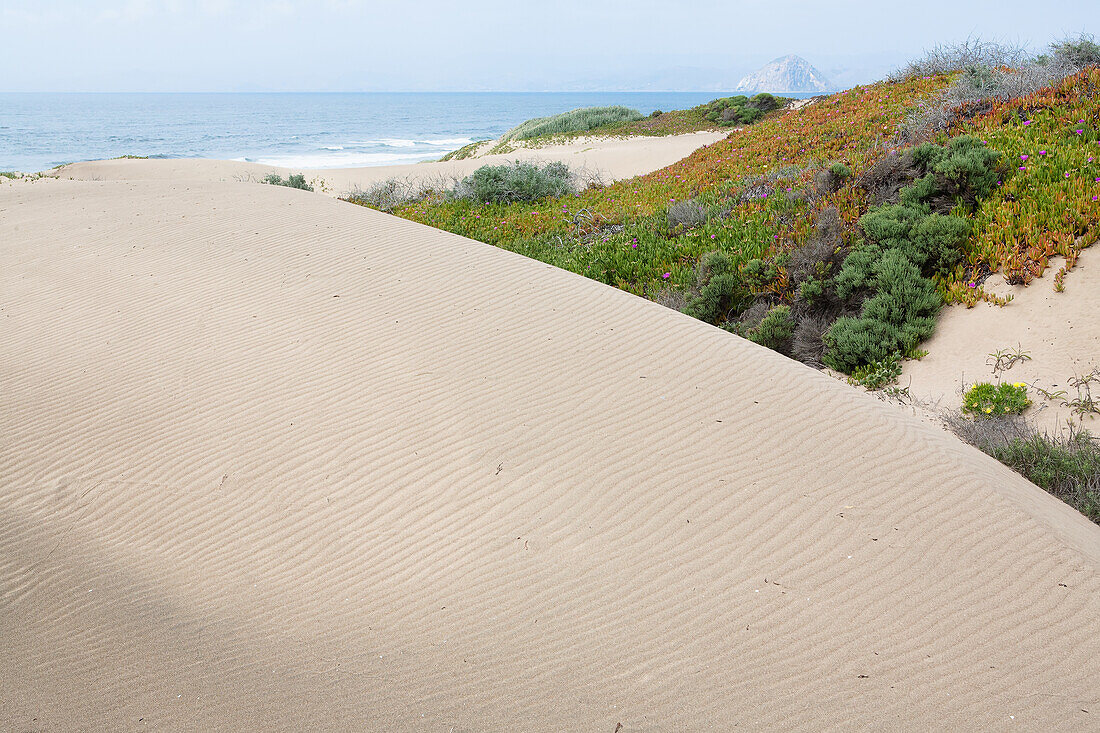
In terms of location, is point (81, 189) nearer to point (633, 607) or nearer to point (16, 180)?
point (16, 180)

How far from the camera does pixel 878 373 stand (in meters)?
6.04

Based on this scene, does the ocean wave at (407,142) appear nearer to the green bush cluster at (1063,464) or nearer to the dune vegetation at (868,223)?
the dune vegetation at (868,223)

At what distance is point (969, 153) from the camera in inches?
314

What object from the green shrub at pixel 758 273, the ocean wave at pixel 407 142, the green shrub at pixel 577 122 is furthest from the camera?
the ocean wave at pixel 407 142

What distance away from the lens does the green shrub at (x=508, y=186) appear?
47.6 feet

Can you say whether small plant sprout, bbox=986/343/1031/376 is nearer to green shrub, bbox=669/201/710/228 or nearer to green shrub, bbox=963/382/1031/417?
green shrub, bbox=963/382/1031/417

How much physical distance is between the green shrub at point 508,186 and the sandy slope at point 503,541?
939 centimetres

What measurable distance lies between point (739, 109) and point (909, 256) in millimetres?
24135

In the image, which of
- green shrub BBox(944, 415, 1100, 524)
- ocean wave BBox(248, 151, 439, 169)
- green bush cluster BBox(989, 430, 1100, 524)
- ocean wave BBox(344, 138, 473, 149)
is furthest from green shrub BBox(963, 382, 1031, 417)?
ocean wave BBox(344, 138, 473, 149)

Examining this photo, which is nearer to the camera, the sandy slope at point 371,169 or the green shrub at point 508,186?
the green shrub at point 508,186

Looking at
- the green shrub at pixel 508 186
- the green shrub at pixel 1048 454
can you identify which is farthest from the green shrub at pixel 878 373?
the green shrub at pixel 508 186

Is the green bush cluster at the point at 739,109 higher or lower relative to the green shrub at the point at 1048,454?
higher

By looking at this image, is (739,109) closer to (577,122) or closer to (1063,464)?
(577,122)

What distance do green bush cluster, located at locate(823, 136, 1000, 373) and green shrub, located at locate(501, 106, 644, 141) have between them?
25.2 meters
